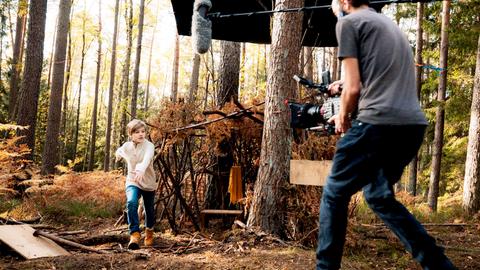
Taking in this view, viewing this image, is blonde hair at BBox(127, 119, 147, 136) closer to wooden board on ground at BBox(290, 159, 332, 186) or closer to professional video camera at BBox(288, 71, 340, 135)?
wooden board on ground at BBox(290, 159, 332, 186)

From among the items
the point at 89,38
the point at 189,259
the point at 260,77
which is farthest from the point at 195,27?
the point at 260,77

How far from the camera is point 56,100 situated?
42.2 ft

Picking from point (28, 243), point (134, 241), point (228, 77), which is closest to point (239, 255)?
point (134, 241)

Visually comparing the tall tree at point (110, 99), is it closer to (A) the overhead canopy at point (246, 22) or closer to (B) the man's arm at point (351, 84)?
(A) the overhead canopy at point (246, 22)

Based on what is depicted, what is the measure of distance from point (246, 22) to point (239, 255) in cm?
458

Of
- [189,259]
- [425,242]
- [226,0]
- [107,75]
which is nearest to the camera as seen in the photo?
[425,242]

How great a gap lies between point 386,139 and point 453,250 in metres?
3.49

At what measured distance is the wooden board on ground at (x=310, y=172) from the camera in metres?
4.24

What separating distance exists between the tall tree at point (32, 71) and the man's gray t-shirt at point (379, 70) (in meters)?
10.2

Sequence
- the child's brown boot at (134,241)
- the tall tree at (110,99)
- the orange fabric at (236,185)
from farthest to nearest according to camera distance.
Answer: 1. the tall tree at (110,99)
2. the orange fabric at (236,185)
3. the child's brown boot at (134,241)

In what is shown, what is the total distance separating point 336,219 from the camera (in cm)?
250

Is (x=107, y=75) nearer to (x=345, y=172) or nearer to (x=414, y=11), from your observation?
(x=414, y=11)

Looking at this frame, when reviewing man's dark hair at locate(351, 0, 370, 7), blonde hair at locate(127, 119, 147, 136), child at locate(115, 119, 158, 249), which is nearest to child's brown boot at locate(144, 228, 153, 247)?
child at locate(115, 119, 158, 249)

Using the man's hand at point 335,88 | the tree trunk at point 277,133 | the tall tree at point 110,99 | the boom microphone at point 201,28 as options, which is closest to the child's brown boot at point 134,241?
the tree trunk at point 277,133
